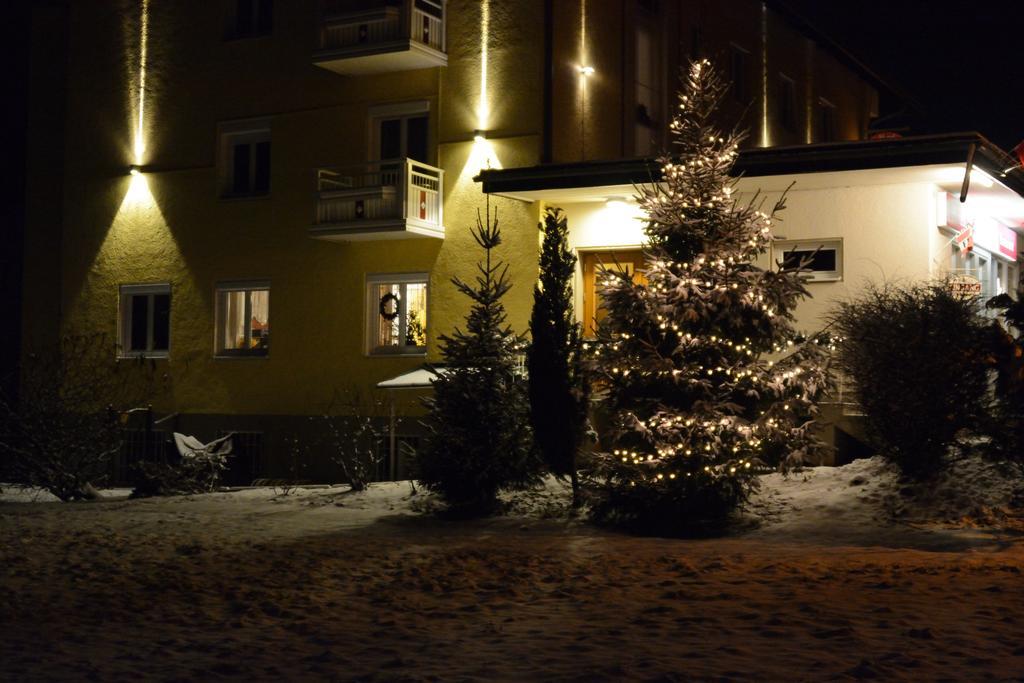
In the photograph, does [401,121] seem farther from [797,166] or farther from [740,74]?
[740,74]

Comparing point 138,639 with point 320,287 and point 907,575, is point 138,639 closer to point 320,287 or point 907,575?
point 907,575

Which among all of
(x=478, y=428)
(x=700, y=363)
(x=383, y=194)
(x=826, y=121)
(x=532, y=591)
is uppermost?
(x=826, y=121)

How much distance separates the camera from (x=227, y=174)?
25328 mm

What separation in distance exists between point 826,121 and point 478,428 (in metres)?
25.2

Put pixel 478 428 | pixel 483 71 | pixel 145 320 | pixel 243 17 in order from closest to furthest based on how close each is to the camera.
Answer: pixel 478 428 → pixel 483 71 → pixel 243 17 → pixel 145 320

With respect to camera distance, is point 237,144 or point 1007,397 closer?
point 1007,397

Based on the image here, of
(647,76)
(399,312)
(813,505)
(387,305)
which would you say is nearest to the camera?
(813,505)

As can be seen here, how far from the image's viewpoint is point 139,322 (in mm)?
26234

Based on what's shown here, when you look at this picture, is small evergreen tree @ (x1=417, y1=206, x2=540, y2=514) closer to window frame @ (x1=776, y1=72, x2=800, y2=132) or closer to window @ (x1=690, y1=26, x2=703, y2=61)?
window @ (x1=690, y1=26, x2=703, y2=61)

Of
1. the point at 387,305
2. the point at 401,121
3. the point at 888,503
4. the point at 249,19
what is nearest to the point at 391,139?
the point at 401,121

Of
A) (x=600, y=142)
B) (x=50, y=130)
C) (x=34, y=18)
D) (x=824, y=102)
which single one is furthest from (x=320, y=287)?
(x=824, y=102)

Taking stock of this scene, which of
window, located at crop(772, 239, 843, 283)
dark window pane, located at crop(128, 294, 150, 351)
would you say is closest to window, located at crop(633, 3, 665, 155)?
window, located at crop(772, 239, 843, 283)

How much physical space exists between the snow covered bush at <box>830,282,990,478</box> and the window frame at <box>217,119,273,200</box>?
14173 mm

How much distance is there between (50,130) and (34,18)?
2667mm
